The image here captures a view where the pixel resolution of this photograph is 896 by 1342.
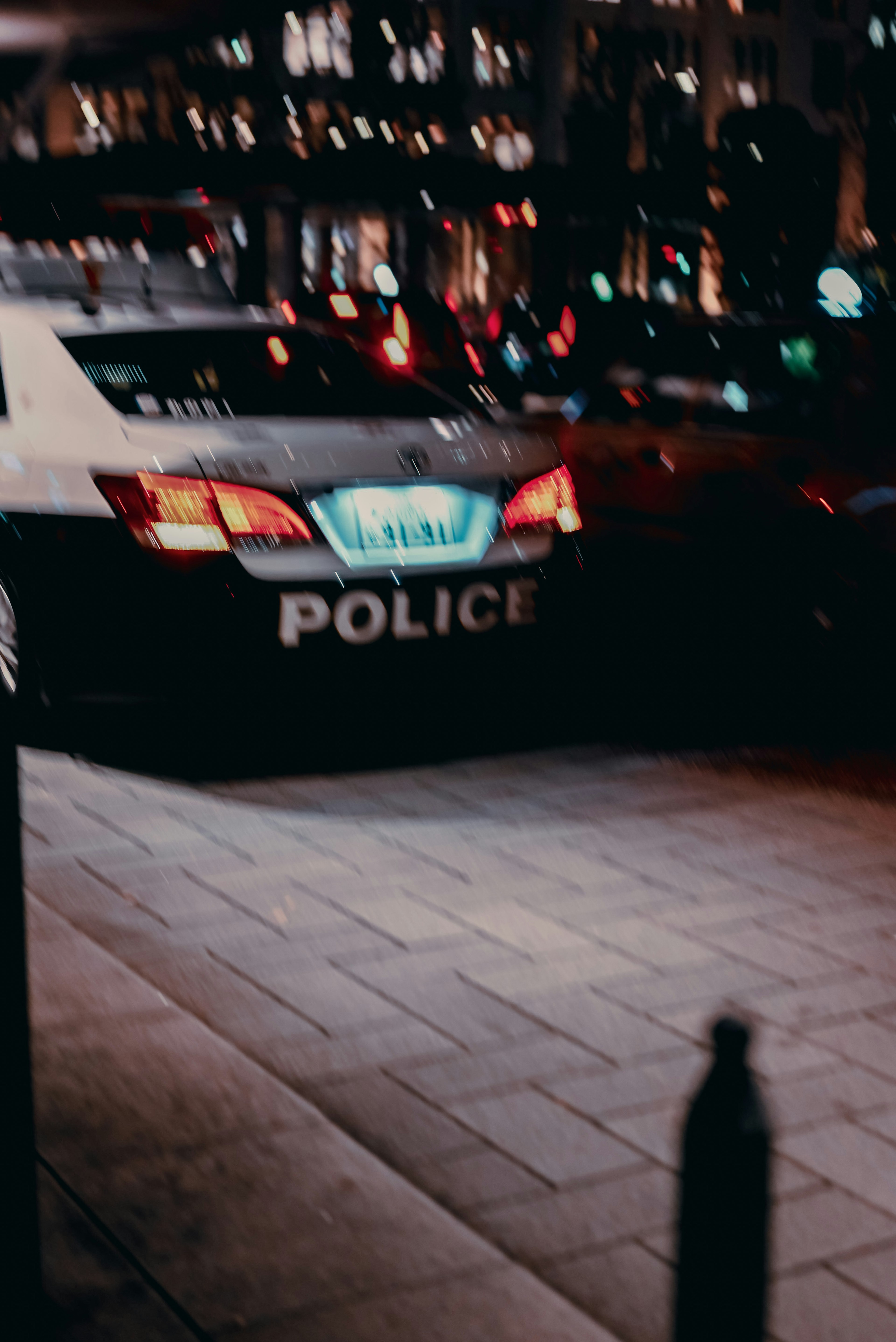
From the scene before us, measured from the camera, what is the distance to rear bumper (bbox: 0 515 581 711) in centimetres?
516

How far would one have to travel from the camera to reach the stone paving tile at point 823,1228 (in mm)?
2752

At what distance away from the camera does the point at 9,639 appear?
18.4 feet

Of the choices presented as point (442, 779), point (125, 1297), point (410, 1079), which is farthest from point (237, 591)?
point (125, 1297)

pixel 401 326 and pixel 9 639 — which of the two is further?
pixel 401 326

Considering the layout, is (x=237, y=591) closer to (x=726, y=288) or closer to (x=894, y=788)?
(x=894, y=788)

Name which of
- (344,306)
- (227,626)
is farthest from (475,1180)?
(344,306)

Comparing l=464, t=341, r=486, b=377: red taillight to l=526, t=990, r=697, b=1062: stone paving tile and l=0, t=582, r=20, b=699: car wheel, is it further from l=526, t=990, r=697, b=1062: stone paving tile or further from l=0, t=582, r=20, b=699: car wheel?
l=526, t=990, r=697, b=1062: stone paving tile

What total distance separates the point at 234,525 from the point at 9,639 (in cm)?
107

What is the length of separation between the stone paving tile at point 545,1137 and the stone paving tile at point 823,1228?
1.10ft

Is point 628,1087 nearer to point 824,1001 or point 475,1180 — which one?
point 475,1180

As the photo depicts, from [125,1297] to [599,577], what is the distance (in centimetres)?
561

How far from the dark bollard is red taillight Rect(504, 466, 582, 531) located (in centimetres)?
400

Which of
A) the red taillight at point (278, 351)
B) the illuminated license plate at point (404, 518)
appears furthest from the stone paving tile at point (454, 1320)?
the red taillight at point (278, 351)

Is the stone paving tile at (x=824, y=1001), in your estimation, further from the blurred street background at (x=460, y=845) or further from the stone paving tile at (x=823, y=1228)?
the stone paving tile at (x=823, y=1228)
